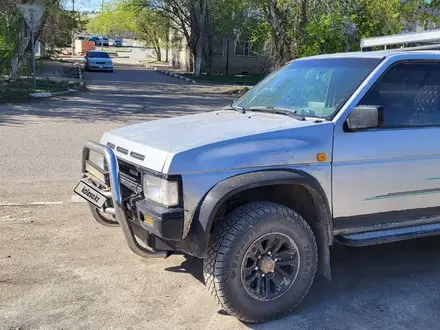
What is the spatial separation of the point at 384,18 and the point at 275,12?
5.07 meters

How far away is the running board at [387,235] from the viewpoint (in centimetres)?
404

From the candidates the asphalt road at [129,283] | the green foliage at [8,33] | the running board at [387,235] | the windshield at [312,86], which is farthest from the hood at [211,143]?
the green foliage at [8,33]

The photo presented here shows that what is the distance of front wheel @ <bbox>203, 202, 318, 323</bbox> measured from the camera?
11.7 ft

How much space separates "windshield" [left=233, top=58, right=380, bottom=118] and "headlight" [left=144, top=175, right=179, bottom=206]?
1.36 meters

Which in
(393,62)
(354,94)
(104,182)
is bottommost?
(104,182)

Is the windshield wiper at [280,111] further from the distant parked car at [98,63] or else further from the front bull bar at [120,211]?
the distant parked car at [98,63]

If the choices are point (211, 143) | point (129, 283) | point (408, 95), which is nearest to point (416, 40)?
point (408, 95)

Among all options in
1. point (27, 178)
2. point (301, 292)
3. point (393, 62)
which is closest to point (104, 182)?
point (301, 292)

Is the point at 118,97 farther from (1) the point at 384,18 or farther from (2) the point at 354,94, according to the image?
(2) the point at 354,94

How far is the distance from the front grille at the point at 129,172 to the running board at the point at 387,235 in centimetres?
162

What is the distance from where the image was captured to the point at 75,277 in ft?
14.4

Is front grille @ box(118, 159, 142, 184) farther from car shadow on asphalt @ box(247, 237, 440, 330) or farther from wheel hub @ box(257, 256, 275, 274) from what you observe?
car shadow on asphalt @ box(247, 237, 440, 330)

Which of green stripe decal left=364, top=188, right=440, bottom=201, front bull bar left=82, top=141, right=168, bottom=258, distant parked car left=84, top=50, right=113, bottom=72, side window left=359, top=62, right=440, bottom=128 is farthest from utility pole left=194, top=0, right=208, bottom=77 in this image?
front bull bar left=82, top=141, right=168, bottom=258

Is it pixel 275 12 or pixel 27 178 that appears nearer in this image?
pixel 27 178
